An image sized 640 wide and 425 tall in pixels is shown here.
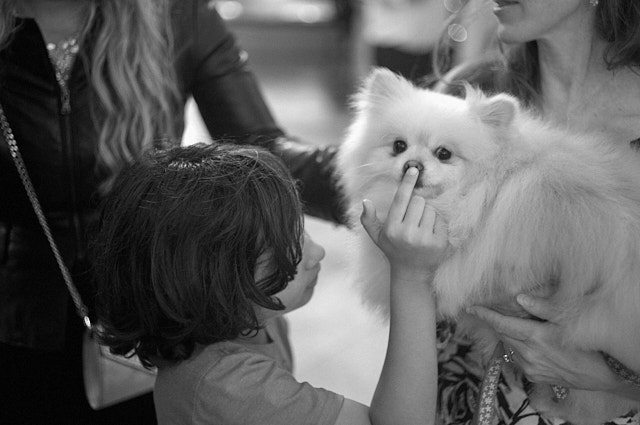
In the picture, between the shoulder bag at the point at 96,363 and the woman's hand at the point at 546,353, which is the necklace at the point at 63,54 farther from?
the woman's hand at the point at 546,353

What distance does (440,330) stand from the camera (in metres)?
1.33

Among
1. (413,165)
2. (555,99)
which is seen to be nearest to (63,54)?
(413,165)

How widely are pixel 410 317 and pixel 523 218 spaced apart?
0.23 meters

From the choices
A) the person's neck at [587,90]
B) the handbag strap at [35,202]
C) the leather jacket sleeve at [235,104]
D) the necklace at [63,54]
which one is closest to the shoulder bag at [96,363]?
the handbag strap at [35,202]

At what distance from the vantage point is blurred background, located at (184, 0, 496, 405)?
291 cm

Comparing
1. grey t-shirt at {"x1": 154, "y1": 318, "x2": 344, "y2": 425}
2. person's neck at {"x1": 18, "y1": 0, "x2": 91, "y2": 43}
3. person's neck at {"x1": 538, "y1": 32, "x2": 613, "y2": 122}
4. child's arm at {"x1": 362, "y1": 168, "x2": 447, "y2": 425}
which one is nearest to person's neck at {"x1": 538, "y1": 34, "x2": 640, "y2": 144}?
person's neck at {"x1": 538, "y1": 32, "x2": 613, "y2": 122}

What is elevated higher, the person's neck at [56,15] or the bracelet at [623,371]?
the person's neck at [56,15]

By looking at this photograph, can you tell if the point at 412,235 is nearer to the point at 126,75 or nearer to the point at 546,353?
the point at 546,353

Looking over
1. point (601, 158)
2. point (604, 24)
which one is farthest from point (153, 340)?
point (604, 24)

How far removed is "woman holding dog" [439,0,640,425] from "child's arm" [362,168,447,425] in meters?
0.13

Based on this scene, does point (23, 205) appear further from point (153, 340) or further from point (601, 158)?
point (601, 158)

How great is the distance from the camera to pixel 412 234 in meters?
1.06

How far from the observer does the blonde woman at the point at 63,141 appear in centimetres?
136

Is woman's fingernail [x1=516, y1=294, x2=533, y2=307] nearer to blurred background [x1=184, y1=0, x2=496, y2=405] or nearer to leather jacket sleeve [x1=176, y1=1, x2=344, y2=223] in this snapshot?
→ blurred background [x1=184, y1=0, x2=496, y2=405]
